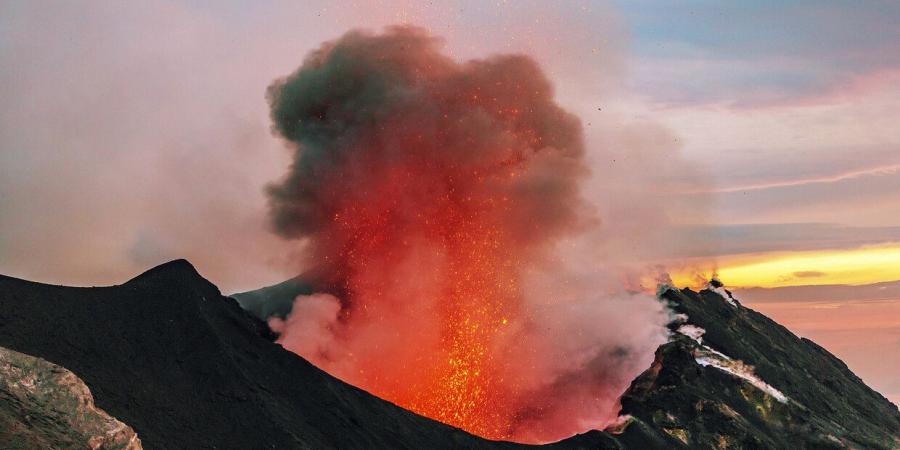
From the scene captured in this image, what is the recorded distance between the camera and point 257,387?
36875 mm

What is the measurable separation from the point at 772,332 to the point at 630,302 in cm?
1817

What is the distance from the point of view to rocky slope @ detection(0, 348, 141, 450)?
26.0 metres

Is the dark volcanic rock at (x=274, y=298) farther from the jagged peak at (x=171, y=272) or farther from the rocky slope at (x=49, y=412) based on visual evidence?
the rocky slope at (x=49, y=412)

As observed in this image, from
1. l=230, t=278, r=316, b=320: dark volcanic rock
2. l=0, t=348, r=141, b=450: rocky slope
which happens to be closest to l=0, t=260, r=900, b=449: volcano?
l=0, t=348, r=141, b=450: rocky slope

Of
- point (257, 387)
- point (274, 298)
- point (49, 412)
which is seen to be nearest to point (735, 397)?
point (257, 387)

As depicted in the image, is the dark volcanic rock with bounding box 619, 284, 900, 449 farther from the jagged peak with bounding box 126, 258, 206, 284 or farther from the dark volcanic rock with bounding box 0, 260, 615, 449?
the jagged peak with bounding box 126, 258, 206, 284

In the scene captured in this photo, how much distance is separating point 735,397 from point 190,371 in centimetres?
3414

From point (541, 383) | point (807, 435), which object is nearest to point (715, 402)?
point (807, 435)

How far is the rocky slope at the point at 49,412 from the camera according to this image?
85.2ft

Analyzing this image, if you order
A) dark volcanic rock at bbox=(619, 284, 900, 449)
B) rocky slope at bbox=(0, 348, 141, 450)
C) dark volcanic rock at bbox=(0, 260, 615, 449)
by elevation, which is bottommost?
rocky slope at bbox=(0, 348, 141, 450)

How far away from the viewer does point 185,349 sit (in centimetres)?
3697

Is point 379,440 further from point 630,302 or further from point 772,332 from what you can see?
point 772,332

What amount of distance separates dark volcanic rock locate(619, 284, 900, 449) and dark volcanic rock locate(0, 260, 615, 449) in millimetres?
11969

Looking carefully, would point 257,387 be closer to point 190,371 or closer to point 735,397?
point 190,371
